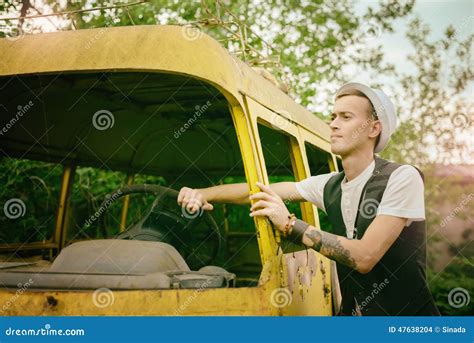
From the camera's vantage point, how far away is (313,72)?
9172 millimetres

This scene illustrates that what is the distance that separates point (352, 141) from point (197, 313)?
3.71 feet

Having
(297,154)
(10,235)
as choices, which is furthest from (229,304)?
(10,235)

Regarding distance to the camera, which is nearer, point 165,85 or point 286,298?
point 286,298

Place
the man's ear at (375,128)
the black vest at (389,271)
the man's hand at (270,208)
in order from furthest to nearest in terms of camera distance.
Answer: the man's ear at (375,128), the black vest at (389,271), the man's hand at (270,208)

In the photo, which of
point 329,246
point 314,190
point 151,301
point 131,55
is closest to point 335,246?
point 329,246

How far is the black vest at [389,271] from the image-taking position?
2.73m

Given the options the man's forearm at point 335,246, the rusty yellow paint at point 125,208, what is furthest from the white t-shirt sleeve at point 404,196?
the rusty yellow paint at point 125,208

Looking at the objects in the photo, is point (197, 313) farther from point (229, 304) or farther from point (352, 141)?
point (352, 141)

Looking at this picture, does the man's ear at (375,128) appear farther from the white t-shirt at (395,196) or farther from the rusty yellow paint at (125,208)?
the rusty yellow paint at (125,208)

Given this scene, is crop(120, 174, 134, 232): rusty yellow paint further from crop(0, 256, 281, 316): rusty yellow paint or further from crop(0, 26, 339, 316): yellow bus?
crop(0, 256, 281, 316): rusty yellow paint

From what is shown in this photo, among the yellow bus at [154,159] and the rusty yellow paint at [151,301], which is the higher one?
the yellow bus at [154,159]

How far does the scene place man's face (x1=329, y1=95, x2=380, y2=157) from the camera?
2.83 metres

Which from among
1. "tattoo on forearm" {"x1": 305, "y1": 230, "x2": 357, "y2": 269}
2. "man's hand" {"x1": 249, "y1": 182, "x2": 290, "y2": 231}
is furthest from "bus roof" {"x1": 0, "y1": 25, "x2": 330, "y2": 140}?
"tattoo on forearm" {"x1": 305, "y1": 230, "x2": 357, "y2": 269}

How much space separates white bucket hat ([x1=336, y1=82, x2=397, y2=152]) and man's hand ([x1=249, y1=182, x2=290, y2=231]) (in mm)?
724
